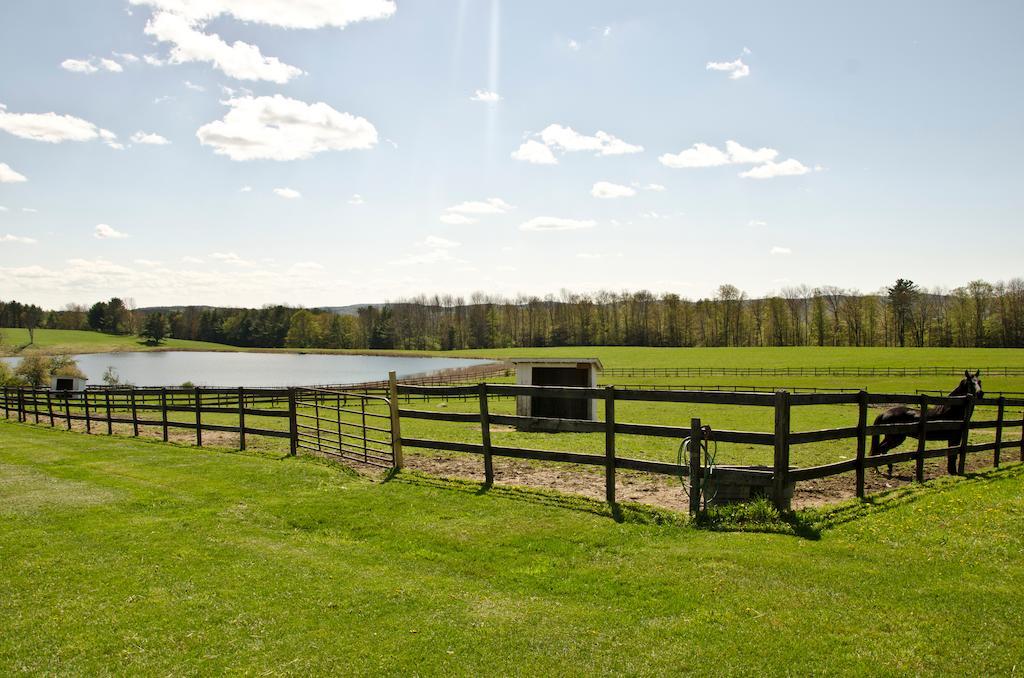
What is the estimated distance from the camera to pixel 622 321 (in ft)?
394

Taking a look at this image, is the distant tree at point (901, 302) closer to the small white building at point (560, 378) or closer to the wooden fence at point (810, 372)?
the wooden fence at point (810, 372)

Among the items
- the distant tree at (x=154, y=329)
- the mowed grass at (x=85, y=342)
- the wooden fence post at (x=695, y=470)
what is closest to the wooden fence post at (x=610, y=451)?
the wooden fence post at (x=695, y=470)

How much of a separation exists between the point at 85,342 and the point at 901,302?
149 m

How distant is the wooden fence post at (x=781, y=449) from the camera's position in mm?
6941

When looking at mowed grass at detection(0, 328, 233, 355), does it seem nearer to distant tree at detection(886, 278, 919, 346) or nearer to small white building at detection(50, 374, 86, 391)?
small white building at detection(50, 374, 86, 391)

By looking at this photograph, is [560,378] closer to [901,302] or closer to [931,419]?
[931,419]

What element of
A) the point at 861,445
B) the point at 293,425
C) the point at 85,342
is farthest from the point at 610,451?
the point at 85,342

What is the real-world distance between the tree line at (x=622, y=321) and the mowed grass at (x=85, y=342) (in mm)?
4794

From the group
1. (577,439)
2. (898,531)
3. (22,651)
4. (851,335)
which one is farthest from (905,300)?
(22,651)

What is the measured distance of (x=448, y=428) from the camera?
773 inches

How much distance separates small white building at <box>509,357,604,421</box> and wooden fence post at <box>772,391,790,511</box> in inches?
471

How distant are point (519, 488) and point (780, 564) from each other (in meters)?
3.97

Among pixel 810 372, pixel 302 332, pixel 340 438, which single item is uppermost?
pixel 302 332

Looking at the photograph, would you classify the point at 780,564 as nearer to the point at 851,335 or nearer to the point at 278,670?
the point at 278,670
